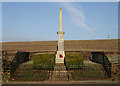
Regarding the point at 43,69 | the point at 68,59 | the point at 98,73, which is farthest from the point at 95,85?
the point at 43,69

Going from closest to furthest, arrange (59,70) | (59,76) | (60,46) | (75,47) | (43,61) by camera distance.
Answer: (59,70) → (59,76) → (43,61) → (60,46) → (75,47)

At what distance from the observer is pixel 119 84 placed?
4980 mm

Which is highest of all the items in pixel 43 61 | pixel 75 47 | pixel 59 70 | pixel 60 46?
pixel 75 47

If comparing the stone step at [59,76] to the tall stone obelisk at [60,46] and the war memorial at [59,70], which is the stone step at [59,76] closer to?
the war memorial at [59,70]

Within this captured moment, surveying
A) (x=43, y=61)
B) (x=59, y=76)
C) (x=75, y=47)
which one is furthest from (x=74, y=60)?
(x=75, y=47)

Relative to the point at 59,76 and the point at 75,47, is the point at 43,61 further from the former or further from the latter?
the point at 75,47

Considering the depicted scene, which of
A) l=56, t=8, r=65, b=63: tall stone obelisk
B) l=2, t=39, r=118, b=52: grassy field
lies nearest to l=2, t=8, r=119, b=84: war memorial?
l=56, t=8, r=65, b=63: tall stone obelisk

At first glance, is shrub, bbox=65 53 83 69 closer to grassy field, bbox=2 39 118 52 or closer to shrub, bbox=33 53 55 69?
shrub, bbox=33 53 55 69

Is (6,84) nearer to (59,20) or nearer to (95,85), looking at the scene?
(95,85)

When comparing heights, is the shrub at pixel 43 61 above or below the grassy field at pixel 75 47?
below

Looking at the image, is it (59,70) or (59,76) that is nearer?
(59,70)

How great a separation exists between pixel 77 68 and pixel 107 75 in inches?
87.5

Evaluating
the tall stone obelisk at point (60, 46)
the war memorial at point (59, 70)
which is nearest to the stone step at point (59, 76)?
the war memorial at point (59, 70)

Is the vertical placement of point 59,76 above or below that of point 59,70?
below
